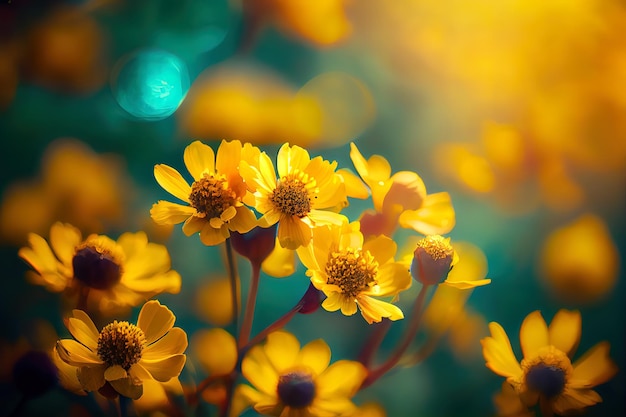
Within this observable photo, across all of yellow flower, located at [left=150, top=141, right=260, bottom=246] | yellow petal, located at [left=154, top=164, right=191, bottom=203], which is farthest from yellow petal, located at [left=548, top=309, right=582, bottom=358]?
yellow petal, located at [left=154, top=164, right=191, bottom=203]

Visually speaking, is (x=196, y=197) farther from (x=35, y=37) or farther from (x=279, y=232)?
(x=35, y=37)

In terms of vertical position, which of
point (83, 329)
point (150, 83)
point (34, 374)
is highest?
point (150, 83)

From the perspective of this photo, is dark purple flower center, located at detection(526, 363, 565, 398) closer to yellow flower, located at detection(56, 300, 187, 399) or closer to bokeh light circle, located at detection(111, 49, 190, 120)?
yellow flower, located at detection(56, 300, 187, 399)

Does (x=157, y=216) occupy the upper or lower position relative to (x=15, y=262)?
upper

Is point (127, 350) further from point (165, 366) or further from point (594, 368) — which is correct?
point (594, 368)

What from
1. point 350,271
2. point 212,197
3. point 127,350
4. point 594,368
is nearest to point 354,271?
point 350,271

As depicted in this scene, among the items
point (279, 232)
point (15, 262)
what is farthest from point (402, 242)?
point (15, 262)
